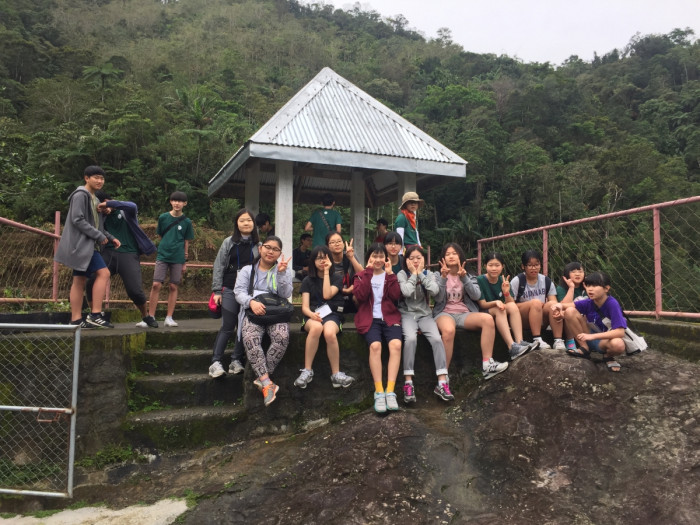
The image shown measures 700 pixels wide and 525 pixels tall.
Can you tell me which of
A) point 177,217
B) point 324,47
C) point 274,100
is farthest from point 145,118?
point 324,47

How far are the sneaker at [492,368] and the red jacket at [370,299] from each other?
34.1 inches

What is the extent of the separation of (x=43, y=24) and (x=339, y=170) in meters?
38.5

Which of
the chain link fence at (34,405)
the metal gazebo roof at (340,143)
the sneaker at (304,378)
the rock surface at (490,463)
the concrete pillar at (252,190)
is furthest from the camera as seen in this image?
the concrete pillar at (252,190)

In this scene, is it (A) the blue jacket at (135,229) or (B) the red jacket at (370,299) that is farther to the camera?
(A) the blue jacket at (135,229)

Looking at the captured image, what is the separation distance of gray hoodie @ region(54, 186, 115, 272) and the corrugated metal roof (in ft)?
7.37

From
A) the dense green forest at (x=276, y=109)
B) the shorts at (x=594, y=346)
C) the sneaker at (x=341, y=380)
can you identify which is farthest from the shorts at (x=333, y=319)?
the dense green forest at (x=276, y=109)

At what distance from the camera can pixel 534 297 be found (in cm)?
467

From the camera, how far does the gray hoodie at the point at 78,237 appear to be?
409 centimetres

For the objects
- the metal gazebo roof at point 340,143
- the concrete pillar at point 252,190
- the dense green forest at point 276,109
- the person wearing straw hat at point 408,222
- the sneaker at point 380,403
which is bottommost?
the sneaker at point 380,403

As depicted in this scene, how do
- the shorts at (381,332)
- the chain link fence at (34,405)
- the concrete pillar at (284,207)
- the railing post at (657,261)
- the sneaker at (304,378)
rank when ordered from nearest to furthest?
1. the chain link fence at (34,405)
2. the sneaker at (304,378)
3. the shorts at (381,332)
4. the railing post at (657,261)
5. the concrete pillar at (284,207)

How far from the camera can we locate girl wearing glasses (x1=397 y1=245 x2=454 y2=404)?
406 cm

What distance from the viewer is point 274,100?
34188 mm

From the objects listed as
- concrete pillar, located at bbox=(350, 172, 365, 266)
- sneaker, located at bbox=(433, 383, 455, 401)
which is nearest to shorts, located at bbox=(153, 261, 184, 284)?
sneaker, located at bbox=(433, 383, 455, 401)

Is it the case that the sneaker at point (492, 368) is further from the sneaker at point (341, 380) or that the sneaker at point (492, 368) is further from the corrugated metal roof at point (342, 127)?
the corrugated metal roof at point (342, 127)
